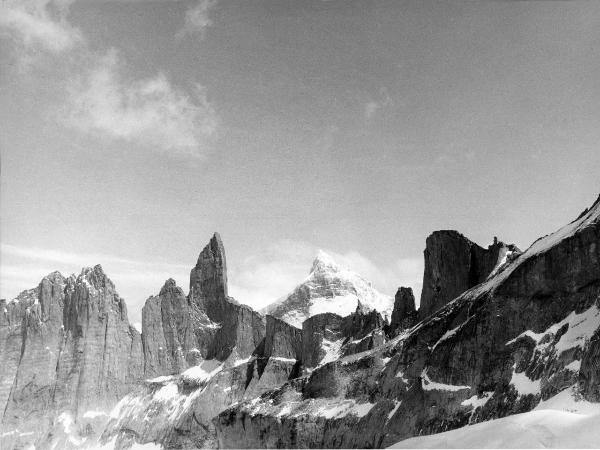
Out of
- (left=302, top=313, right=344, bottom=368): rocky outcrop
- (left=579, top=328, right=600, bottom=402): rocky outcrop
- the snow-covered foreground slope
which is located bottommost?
the snow-covered foreground slope

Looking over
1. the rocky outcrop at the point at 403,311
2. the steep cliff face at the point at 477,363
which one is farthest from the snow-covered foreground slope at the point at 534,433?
the rocky outcrop at the point at 403,311

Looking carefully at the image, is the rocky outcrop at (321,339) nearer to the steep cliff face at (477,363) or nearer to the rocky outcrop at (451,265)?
the rocky outcrop at (451,265)

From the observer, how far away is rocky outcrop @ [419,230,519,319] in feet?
456

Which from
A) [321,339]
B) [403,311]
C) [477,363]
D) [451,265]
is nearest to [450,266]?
[451,265]

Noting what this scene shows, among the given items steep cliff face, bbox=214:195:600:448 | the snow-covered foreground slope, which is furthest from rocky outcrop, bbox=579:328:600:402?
the snow-covered foreground slope

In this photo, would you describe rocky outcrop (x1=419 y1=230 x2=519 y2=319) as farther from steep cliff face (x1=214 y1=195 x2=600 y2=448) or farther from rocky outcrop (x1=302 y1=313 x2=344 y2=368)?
rocky outcrop (x1=302 y1=313 x2=344 y2=368)

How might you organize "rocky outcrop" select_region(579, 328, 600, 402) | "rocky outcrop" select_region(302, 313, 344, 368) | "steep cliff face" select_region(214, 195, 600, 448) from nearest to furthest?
"rocky outcrop" select_region(579, 328, 600, 402) < "steep cliff face" select_region(214, 195, 600, 448) < "rocky outcrop" select_region(302, 313, 344, 368)

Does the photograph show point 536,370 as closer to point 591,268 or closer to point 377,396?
point 591,268

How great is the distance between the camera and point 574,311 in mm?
97250

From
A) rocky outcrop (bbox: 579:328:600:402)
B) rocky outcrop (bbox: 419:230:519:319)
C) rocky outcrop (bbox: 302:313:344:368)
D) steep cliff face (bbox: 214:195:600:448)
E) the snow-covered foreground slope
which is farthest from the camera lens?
rocky outcrop (bbox: 302:313:344:368)

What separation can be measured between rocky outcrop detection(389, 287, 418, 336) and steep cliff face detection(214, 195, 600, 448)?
1013 inches

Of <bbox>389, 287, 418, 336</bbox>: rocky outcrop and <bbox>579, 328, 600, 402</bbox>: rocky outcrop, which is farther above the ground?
<bbox>389, 287, 418, 336</bbox>: rocky outcrop

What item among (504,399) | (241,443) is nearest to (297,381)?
(241,443)

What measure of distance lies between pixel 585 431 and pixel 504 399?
165 feet
